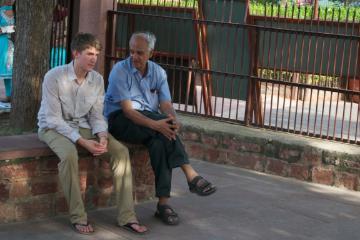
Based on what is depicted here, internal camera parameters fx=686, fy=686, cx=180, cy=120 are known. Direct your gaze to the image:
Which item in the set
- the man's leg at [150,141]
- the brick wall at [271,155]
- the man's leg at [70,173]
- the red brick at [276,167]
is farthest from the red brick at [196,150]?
the man's leg at [70,173]

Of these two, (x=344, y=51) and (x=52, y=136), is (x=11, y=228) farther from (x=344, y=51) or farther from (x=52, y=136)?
(x=344, y=51)

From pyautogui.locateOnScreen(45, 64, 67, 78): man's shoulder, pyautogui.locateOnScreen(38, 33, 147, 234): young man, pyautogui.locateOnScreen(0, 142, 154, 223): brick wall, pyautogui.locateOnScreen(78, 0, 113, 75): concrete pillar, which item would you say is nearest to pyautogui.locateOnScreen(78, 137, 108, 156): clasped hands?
pyautogui.locateOnScreen(38, 33, 147, 234): young man

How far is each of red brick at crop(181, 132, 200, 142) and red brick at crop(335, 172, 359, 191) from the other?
1769 mm

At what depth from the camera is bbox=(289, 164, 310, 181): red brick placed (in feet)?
24.0

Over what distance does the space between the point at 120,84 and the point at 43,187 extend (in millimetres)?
1032

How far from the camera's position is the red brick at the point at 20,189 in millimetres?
5012

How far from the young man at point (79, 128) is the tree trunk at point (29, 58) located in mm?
1692

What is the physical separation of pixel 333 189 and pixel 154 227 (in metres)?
2.54

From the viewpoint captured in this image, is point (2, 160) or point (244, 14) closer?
point (2, 160)

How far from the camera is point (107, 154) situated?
5215 millimetres

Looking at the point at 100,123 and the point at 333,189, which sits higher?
the point at 100,123

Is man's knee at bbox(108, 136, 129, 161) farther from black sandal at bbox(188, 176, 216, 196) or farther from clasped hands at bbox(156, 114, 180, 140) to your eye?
black sandal at bbox(188, 176, 216, 196)

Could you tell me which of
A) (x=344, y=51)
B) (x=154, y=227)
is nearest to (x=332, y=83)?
(x=344, y=51)

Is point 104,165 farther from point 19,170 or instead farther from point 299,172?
point 299,172
